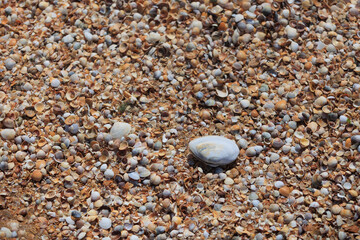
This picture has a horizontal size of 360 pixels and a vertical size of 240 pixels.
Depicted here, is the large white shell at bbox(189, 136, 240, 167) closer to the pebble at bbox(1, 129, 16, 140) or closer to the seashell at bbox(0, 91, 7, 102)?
the pebble at bbox(1, 129, 16, 140)

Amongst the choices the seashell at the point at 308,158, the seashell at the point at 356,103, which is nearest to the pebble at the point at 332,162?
the seashell at the point at 308,158

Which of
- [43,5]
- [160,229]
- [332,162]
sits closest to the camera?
[160,229]

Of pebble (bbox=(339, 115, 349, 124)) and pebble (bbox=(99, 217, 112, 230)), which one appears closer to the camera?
pebble (bbox=(99, 217, 112, 230))

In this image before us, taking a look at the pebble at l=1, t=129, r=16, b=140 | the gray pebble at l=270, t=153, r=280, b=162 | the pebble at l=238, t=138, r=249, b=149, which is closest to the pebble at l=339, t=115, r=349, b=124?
the gray pebble at l=270, t=153, r=280, b=162

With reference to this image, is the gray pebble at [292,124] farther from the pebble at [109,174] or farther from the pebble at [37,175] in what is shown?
the pebble at [37,175]

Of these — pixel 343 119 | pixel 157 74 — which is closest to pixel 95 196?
pixel 157 74

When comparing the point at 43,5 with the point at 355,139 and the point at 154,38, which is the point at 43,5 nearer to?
the point at 154,38
